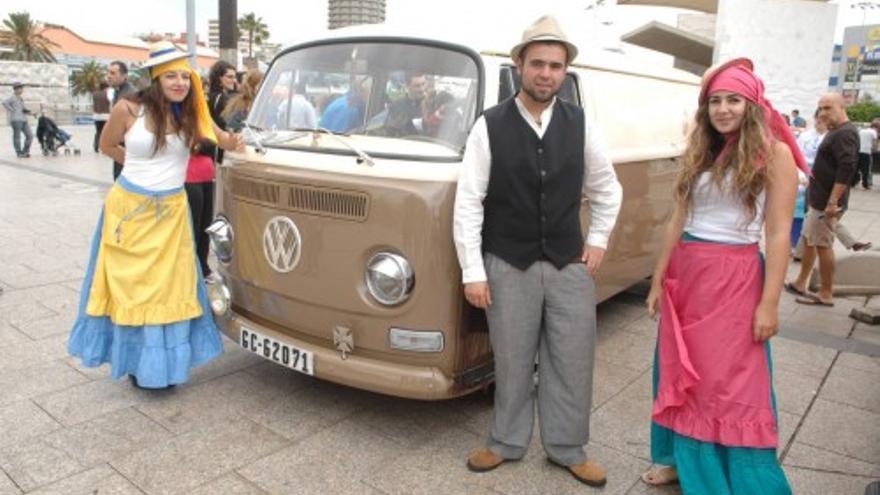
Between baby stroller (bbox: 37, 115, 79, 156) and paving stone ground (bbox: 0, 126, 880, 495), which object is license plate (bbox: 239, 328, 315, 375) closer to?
paving stone ground (bbox: 0, 126, 880, 495)

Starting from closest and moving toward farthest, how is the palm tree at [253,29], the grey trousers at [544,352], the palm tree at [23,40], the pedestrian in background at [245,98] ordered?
1. the grey trousers at [544,352]
2. the pedestrian in background at [245,98]
3. the palm tree at [23,40]
4. the palm tree at [253,29]

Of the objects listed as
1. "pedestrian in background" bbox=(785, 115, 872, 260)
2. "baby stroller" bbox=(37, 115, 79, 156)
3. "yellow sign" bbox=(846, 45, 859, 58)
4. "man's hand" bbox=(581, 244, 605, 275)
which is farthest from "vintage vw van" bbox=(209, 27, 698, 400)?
"yellow sign" bbox=(846, 45, 859, 58)

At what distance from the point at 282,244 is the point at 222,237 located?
60 centimetres

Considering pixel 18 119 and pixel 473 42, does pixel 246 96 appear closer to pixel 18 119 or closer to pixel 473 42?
pixel 473 42

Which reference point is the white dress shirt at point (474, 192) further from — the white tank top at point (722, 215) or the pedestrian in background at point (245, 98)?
the pedestrian in background at point (245, 98)


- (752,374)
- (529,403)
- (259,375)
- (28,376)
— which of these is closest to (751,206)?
(752,374)

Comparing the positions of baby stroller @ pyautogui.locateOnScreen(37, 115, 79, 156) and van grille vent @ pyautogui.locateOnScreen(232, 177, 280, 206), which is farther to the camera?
baby stroller @ pyautogui.locateOnScreen(37, 115, 79, 156)

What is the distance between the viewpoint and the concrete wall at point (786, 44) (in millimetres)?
19812

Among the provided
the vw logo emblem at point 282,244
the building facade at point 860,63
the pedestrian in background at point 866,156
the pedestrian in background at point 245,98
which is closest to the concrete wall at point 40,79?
the pedestrian in background at point 245,98

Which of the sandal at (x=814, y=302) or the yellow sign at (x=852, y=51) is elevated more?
the yellow sign at (x=852, y=51)

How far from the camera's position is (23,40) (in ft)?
181

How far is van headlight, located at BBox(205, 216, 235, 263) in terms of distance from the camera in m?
3.98

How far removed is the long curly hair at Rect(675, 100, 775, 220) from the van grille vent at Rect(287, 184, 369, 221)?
55.5 inches

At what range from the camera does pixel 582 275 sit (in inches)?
124
